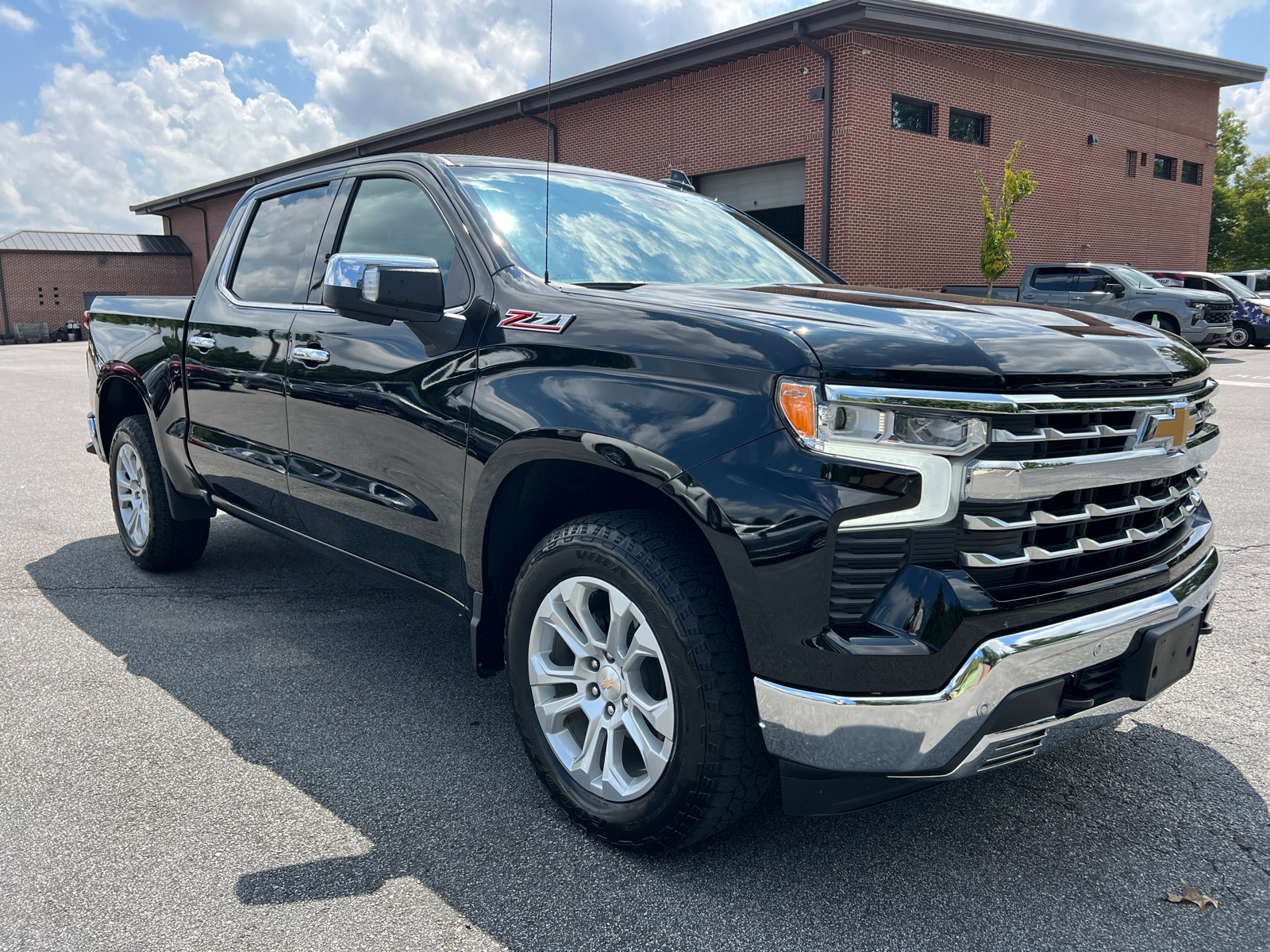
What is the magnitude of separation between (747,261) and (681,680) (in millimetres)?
1852

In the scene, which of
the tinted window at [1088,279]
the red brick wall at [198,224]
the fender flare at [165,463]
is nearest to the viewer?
the fender flare at [165,463]

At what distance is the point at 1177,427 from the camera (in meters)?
2.38

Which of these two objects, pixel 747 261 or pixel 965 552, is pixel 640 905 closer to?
pixel 965 552

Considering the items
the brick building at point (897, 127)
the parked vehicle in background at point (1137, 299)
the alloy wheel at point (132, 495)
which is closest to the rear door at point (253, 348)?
the alloy wheel at point (132, 495)

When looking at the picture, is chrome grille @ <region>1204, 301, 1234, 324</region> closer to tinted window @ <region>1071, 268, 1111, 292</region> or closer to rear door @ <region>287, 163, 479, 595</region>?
tinted window @ <region>1071, 268, 1111, 292</region>

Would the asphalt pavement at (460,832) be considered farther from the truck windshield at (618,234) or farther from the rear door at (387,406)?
the truck windshield at (618,234)

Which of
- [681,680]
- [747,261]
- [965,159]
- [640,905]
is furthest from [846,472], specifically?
[965,159]

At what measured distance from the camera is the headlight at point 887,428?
1.97 m

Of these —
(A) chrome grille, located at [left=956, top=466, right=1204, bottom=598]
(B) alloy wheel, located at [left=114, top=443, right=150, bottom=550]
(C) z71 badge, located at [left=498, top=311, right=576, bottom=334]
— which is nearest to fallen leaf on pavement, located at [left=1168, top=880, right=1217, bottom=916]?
(A) chrome grille, located at [left=956, top=466, right=1204, bottom=598]

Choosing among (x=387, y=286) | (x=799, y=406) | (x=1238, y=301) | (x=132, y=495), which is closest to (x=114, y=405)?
(x=132, y=495)

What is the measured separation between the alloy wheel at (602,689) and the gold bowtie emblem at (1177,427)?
1.31m

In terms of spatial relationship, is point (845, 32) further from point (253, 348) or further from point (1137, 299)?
point (253, 348)

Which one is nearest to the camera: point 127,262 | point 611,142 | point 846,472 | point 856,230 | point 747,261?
point 846,472

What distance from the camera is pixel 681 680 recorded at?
220 cm
